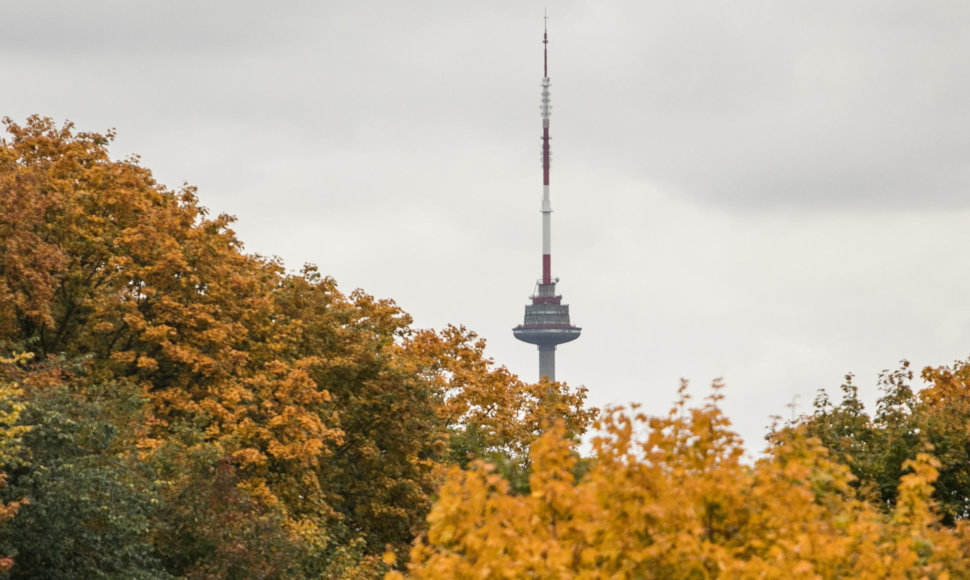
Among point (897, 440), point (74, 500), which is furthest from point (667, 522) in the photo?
point (897, 440)

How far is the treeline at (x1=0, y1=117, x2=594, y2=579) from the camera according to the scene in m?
29.9

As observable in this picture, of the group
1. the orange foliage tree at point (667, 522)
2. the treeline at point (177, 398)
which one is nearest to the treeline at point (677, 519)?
the orange foliage tree at point (667, 522)

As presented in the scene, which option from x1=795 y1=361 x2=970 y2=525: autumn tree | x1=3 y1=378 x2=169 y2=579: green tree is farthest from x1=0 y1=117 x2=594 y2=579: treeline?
x1=795 y1=361 x2=970 y2=525: autumn tree

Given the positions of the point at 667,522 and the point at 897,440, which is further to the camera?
the point at 897,440

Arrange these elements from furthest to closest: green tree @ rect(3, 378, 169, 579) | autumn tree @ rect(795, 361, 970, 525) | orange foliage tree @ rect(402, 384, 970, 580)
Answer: autumn tree @ rect(795, 361, 970, 525), green tree @ rect(3, 378, 169, 579), orange foliage tree @ rect(402, 384, 970, 580)

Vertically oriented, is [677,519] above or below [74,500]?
below

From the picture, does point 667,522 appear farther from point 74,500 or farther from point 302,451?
point 302,451

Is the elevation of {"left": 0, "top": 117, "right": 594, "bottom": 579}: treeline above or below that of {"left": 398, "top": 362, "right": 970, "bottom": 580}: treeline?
above

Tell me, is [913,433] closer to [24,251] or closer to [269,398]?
[269,398]

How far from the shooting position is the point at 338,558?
3884cm

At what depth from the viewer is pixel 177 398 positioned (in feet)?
133

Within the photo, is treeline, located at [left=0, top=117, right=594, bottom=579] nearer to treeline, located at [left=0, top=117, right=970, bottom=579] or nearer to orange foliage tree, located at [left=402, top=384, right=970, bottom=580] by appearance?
treeline, located at [left=0, top=117, right=970, bottom=579]

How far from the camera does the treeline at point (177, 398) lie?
29.9m

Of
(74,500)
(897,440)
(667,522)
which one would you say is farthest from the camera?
(897,440)
